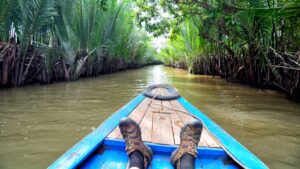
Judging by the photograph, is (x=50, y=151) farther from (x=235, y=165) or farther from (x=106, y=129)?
(x=235, y=165)

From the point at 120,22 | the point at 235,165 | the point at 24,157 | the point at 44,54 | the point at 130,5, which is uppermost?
the point at 130,5

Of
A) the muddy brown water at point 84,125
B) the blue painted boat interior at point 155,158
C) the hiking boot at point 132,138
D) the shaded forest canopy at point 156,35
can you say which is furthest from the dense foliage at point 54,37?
the hiking boot at point 132,138

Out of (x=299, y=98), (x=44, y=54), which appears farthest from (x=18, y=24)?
(x=299, y=98)

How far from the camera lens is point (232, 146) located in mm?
2412

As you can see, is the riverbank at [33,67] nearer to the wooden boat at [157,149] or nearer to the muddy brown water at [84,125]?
the muddy brown water at [84,125]

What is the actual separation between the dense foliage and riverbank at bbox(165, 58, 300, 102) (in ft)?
17.2

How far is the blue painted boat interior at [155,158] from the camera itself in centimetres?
210

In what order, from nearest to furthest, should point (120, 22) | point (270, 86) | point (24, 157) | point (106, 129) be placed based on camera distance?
point (106, 129) → point (24, 157) → point (270, 86) → point (120, 22)

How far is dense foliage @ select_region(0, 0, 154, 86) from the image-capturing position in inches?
377

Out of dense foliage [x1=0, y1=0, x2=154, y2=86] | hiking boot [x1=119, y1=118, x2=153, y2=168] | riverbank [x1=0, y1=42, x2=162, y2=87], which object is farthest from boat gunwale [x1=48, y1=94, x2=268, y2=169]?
riverbank [x1=0, y1=42, x2=162, y2=87]

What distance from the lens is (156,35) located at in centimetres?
1309

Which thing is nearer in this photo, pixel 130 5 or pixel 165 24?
pixel 165 24

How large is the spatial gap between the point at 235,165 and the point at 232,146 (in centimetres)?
26

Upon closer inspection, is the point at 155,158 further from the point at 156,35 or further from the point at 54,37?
the point at 54,37
